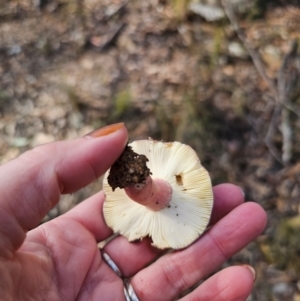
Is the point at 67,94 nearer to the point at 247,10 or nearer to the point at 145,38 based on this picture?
the point at 145,38

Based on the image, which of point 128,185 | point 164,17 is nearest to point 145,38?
point 164,17

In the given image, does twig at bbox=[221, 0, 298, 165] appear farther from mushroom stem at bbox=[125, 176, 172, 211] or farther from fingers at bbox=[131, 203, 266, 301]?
mushroom stem at bbox=[125, 176, 172, 211]

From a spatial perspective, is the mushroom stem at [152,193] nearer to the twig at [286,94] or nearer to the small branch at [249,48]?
the twig at [286,94]

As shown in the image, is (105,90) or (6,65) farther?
(6,65)

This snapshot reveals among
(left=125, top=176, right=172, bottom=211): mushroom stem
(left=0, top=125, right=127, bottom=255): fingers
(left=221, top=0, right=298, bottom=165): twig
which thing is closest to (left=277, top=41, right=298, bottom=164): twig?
(left=221, top=0, right=298, bottom=165): twig

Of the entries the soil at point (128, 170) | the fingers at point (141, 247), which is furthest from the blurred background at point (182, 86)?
the soil at point (128, 170)

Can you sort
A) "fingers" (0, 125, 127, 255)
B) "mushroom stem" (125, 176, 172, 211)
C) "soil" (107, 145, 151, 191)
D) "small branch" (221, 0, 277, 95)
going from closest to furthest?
"fingers" (0, 125, 127, 255)
"soil" (107, 145, 151, 191)
"mushroom stem" (125, 176, 172, 211)
"small branch" (221, 0, 277, 95)

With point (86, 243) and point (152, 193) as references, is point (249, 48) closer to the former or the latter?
point (152, 193)

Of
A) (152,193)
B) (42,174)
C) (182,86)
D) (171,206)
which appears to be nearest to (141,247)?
(171,206)
